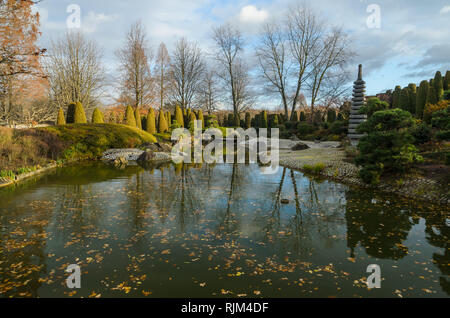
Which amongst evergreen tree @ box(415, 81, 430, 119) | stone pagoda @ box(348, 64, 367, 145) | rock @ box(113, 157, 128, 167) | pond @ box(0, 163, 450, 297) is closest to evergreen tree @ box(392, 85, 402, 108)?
evergreen tree @ box(415, 81, 430, 119)

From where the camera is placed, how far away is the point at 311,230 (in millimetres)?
5051

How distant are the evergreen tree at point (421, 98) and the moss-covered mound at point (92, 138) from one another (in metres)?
18.5

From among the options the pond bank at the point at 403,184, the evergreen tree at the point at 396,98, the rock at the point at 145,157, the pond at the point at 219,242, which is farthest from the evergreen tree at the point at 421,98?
the rock at the point at 145,157

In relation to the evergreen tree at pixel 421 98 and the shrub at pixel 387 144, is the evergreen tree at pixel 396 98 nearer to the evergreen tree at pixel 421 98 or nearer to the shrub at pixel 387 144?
the evergreen tree at pixel 421 98

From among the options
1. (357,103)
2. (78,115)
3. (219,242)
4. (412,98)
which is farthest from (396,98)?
(78,115)

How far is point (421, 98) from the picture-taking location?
58.0 ft

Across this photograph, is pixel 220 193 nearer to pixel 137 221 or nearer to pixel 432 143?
pixel 137 221

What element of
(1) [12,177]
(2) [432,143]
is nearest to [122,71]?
(1) [12,177]

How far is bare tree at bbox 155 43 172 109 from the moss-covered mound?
47.6 feet

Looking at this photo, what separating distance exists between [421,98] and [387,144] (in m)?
12.5

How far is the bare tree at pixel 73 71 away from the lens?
2784 centimetres

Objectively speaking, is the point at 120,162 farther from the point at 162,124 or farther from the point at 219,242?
the point at 162,124

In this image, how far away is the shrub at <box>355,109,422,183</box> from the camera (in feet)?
26.6

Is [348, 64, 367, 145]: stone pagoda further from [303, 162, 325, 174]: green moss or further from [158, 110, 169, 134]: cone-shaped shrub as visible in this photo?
[158, 110, 169, 134]: cone-shaped shrub
